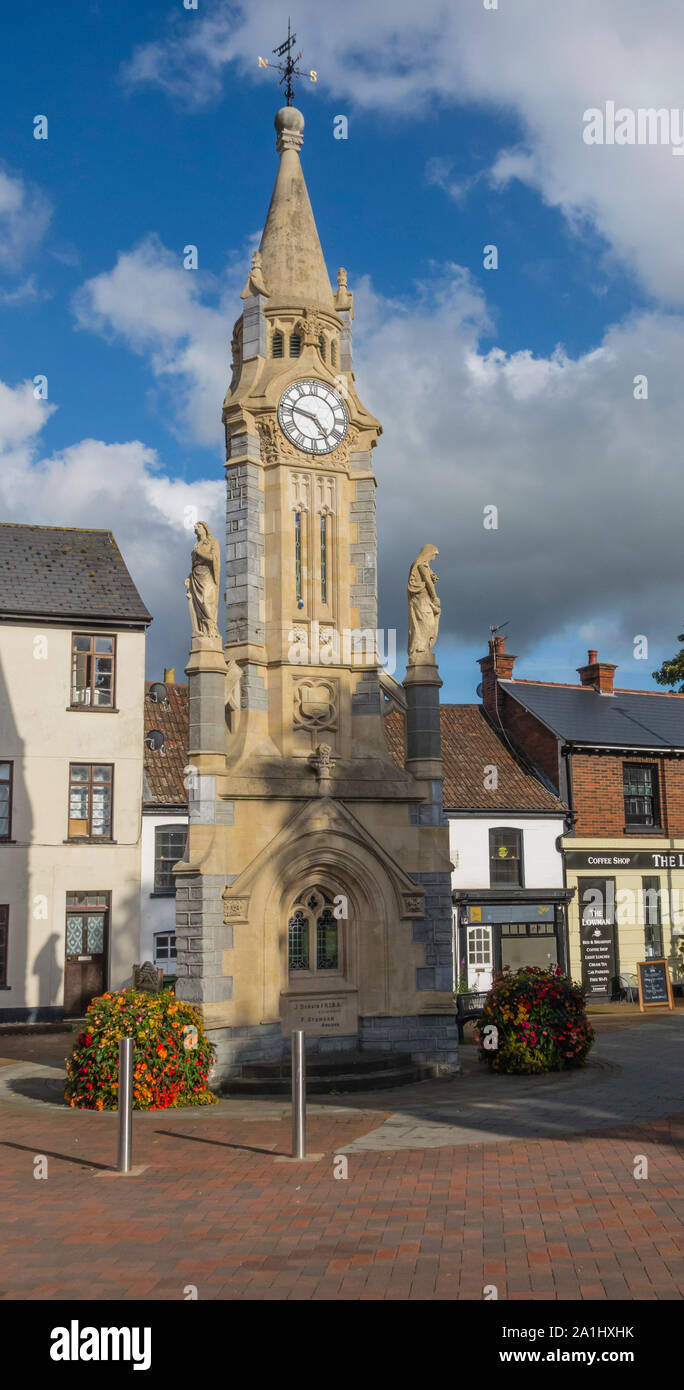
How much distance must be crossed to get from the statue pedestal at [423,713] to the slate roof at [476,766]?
12.1 m

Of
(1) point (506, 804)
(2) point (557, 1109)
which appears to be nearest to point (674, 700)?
(1) point (506, 804)

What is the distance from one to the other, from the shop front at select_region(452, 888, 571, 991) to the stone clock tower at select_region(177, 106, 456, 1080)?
12.4 metres

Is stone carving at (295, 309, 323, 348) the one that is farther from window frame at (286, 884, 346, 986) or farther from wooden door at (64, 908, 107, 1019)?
wooden door at (64, 908, 107, 1019)

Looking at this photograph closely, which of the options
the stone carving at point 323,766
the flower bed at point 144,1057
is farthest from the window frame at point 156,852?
the flower bed at point 144,1057

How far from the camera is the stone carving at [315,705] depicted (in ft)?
55.1

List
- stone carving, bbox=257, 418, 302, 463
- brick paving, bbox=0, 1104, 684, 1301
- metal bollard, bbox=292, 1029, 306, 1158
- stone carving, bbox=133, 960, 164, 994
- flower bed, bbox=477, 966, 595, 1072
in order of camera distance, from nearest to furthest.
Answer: brick paving, bbox=0, 1104, 684, 1301
metal bollard, bbox=292, 1029, 306, 1158
flower bed, bbox=477, 966, 595, 1072
stone carving, bbox=257, 418, 302, 463
stone carving, bbox=133, 960, 164, 994

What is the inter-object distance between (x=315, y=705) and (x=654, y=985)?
1444 cm

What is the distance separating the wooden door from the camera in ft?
86.2

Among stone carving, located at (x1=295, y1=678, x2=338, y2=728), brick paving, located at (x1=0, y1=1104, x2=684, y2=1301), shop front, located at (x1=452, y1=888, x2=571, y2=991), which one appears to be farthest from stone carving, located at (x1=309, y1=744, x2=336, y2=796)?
shop front, located at (x1=452, y1=888, x2=571, y2=991)

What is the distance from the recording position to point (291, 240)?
18.1m

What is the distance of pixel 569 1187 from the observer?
9.41 meters

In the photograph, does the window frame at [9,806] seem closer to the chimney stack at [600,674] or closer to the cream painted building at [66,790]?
the cream painted building at [66,790]

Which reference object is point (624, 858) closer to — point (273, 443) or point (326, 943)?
point (326, 943)
